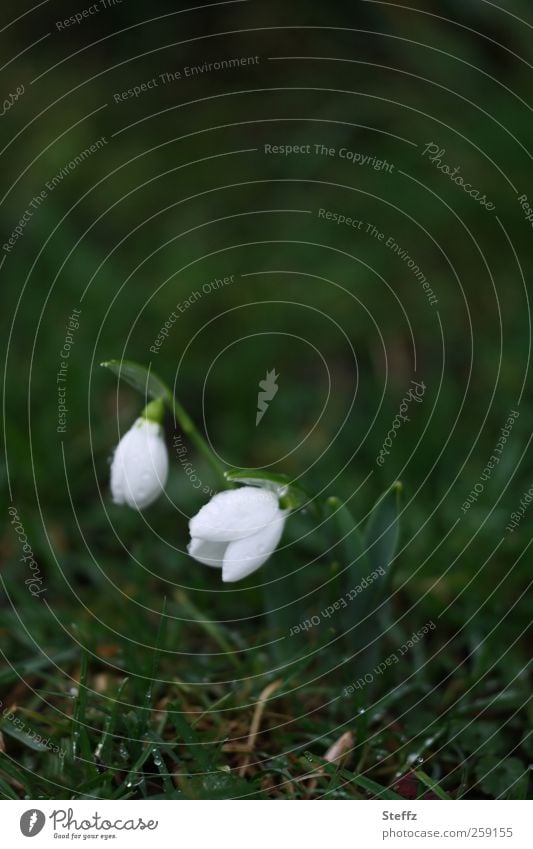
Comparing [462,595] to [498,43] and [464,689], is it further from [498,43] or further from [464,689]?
[498,43]

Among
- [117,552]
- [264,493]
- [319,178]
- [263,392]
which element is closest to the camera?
[264,493]

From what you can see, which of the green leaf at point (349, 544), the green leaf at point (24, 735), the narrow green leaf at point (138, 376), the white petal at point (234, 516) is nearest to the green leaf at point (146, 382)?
the narrow green leaf at point (138, 376)

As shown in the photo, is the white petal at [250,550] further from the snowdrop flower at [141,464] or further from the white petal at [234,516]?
the snowdrop flower at [141,464]

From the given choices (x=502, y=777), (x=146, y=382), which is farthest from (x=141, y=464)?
(x=502, y=777)

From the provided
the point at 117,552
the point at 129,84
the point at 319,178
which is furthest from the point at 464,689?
the point at 129,84

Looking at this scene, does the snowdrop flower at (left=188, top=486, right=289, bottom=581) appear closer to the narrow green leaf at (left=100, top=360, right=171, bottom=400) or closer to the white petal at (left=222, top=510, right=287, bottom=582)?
the white petal at (left=222, top=510, right=287, bottom=582)

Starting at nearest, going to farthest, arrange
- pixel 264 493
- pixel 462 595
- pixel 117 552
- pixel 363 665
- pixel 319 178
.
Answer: pixel 264 493, pixel 363 665, pixel 462 595, pixel 117 552, pixel 319 178
